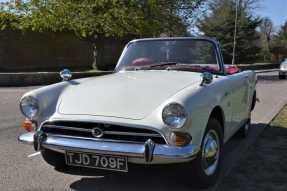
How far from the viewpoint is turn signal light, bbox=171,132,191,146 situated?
3471 millimetres

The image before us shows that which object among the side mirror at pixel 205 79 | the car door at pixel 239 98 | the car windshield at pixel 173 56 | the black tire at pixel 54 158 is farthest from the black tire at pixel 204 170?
the black tire at pixel 54 158

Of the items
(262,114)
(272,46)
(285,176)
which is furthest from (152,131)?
(272,46)

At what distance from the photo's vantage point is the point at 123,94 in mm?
3932

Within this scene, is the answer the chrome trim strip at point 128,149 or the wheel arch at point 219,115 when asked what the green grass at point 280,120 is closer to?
the wheel arch at point 219,115

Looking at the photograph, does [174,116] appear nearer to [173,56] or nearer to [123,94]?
[123,94]

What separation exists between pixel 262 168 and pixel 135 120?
6.42ft

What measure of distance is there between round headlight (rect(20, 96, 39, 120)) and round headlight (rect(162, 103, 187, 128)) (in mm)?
1333

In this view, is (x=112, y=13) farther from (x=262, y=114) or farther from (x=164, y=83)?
(x=164, y=83)

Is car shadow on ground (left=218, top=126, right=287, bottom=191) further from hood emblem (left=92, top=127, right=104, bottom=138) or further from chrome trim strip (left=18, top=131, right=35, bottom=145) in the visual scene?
chrome trim strip (left=18, top=131, right=35, bottom=145)

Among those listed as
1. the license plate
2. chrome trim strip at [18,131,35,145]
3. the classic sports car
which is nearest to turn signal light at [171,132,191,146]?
the classic sports car

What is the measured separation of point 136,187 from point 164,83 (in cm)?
109

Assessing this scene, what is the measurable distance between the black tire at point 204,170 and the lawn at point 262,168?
0.44 ft

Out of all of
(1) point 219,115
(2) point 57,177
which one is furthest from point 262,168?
(2) point 57,177

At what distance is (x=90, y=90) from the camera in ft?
13.5
